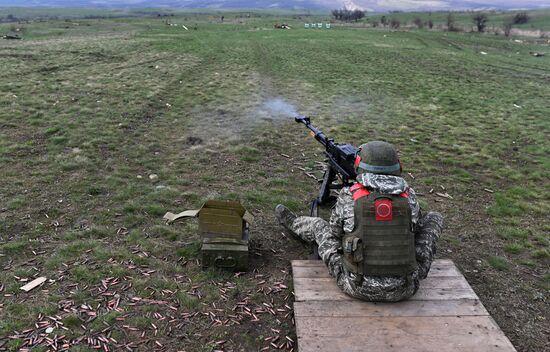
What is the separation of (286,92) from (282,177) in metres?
9.25

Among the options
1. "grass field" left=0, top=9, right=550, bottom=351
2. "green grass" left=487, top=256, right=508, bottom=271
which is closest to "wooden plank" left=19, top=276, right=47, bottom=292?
"grass field" left=0, top=9, right=550, bottom=351

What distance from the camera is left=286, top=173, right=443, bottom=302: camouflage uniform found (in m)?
4.63

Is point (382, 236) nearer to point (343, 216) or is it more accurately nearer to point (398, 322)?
point (343, 216)

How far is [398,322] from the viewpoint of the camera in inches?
173

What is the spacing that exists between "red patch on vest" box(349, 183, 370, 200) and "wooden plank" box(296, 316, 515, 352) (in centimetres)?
123

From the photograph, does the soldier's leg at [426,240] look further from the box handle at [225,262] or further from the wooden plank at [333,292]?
the box handle at [225,262]

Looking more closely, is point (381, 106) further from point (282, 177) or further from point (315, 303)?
point (315, 303)

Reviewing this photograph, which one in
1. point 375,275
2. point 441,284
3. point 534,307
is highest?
point 375,275

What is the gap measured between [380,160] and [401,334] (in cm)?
176

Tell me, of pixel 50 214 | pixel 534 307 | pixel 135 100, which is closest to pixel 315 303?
pixel 534 307

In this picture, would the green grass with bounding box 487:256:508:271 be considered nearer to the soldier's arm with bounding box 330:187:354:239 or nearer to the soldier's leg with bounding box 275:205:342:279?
the soldier's leg with bounding box 275:205:342:279

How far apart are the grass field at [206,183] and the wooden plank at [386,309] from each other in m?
0.58

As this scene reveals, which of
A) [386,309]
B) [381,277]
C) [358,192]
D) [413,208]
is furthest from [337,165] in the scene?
[386,309]

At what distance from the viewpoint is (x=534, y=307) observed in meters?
5.66
